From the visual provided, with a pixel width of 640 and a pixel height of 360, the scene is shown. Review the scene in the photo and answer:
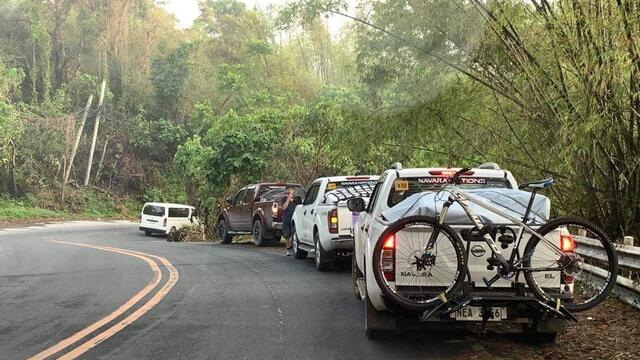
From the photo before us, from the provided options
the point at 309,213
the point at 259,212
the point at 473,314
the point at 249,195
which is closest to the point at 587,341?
the point at 473,314

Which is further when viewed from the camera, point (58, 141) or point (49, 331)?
point (58, 141)

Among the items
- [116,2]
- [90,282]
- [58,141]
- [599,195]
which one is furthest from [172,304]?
[116,2]

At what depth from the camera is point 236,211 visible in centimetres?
2112

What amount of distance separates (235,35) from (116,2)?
10.9 meters

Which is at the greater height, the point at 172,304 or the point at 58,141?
the point at 58,141

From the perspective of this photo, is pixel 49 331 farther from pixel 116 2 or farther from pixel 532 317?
pixel 116 2

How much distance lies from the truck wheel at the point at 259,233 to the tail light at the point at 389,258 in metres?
13.3

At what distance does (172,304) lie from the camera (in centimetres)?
895

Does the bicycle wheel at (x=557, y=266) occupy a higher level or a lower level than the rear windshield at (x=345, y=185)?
lower

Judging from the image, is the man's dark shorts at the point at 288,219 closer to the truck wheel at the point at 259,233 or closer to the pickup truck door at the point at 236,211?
the truck wheel at the point at 259,233

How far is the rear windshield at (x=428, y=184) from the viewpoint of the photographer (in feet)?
24.2

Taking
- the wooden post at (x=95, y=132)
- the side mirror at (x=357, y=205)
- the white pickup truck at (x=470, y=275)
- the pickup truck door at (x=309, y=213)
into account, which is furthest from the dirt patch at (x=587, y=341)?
the wooden post at (x=95, y=132)

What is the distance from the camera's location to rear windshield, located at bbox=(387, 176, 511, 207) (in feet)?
24.2

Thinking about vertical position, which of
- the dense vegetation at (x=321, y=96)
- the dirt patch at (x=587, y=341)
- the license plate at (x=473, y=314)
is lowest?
the dirt patch at (x=587, y=341)
